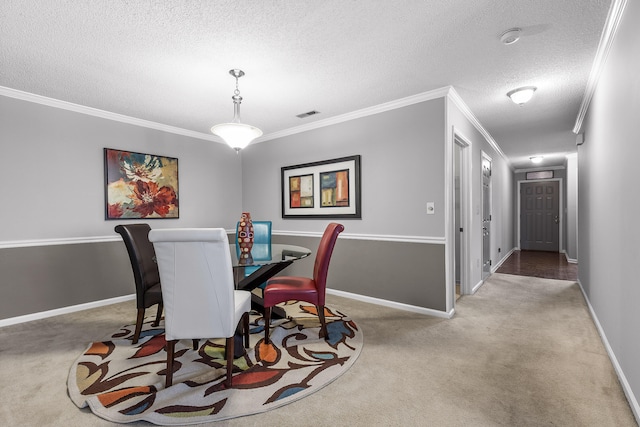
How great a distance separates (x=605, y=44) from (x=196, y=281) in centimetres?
332

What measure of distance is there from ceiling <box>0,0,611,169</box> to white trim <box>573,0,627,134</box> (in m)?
0.04


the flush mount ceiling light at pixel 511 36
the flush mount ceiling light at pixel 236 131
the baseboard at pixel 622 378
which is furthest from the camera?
the flush mount ceiling light at pixel 236 131

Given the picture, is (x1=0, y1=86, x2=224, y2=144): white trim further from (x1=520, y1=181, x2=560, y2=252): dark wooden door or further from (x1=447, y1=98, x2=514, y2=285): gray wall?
(x1=520, y1=181, x2=560, y2=252): dark wooden door

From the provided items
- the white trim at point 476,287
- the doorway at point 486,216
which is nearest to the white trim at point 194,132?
the doorway at point 486,216

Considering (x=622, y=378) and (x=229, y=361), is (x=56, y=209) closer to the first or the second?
(x=229, y=361)

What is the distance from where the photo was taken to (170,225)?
14.5 ft

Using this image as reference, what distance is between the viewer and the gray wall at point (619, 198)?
1.70m

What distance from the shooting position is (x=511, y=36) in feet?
7.23

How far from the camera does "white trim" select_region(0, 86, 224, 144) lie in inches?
125

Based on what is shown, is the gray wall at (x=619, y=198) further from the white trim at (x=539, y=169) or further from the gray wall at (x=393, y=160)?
the white trim at (x=539, y=169)

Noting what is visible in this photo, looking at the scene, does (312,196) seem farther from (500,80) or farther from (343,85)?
(500,80)

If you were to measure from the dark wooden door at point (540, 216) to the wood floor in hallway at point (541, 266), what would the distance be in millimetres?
493

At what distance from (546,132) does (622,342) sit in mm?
4077

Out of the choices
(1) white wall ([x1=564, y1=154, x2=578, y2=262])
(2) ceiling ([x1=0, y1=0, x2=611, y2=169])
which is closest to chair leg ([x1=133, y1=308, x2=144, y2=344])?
(2) ceiling ([x1=0, y1=0, x2=611, y2=169])
